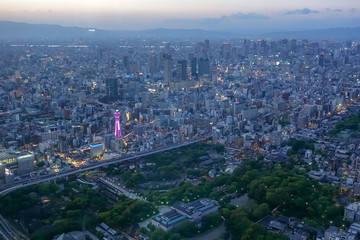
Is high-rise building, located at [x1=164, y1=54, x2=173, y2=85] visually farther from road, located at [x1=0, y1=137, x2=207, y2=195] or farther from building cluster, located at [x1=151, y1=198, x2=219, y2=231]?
building cluster, located at [x1=151, y1=198, x2=219, y2=231]

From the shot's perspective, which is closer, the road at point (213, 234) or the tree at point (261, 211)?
the road at point (213, 234)

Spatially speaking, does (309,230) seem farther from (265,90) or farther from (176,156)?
(265,90)

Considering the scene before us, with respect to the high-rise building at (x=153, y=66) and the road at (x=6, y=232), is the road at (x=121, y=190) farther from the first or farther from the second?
the high-rise building at (x=153, y=66)

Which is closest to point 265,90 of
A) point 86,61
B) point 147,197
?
point 147,197

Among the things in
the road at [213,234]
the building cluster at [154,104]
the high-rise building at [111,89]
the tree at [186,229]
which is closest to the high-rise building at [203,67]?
the building cluster at [154,104]

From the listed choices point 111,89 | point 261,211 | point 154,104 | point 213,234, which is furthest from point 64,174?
point 111,89

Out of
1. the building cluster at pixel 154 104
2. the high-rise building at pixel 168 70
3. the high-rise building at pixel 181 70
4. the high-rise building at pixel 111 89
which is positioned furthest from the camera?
the high-rise building at pixel 181 70

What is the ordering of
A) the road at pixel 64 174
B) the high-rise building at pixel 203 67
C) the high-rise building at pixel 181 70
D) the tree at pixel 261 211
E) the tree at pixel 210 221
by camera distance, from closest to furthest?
the tree at pixel 210 221, the tree at pixel 261 211, the road at pixel 64 174, the high-rise building at pixel 181 70, the high-rise building at pixel 203 67

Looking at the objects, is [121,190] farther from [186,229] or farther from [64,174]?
[186,229]

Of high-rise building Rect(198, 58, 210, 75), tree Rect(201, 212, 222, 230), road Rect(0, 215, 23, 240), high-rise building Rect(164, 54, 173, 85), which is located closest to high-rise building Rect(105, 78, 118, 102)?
high-rise building Rect(164, 54, 173, 85)
